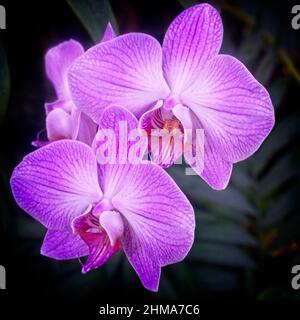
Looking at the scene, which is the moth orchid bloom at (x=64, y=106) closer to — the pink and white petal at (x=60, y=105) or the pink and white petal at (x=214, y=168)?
the pink and white petal at (x=60, y=105)

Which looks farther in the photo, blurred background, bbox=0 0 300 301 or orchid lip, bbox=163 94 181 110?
blurred background, bbox=0 0 300 301

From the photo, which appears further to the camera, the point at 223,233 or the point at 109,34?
the point at 223,233

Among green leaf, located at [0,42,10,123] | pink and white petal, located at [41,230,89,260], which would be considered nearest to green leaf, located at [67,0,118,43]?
green leaf, located at [0,42,10,123]

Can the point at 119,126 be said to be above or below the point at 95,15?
below

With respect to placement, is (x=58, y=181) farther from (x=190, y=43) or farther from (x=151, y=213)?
(x=190, y=43)

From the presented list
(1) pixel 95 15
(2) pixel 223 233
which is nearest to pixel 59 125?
(1) pixel 95 15

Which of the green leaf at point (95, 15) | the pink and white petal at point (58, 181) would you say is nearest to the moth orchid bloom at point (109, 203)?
the pink and white petal at point (58, 181)

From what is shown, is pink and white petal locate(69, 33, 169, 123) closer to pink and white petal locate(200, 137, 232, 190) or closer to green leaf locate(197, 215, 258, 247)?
pink and white petal locate(200, 137, 232, 190)
